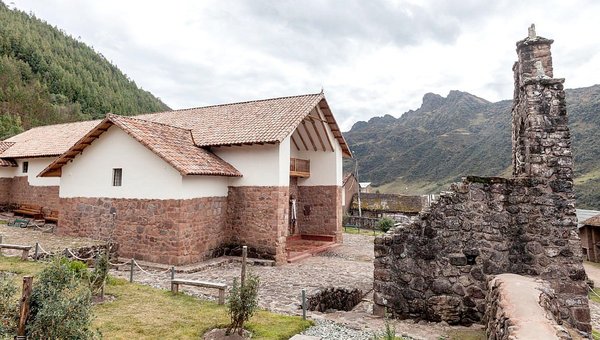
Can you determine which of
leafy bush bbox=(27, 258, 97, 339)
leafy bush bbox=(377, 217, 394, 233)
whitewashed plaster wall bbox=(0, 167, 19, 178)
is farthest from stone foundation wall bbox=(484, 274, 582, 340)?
whitewashed plaster wall bbox=(0, 167, 19, 178)

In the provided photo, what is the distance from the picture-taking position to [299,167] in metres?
19.9

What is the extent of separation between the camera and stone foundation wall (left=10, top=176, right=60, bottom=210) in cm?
2198

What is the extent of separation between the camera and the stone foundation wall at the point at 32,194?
866 inches

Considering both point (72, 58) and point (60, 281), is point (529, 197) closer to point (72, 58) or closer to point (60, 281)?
point (60, 281)

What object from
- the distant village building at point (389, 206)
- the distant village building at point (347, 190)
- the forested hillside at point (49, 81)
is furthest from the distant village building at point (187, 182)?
the forested hillside at point (49, 81)

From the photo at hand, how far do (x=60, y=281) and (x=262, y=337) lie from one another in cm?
371

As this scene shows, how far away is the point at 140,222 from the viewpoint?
13664 mm

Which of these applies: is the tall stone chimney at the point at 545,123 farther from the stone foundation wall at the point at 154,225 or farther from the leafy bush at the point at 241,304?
the stone foundation wall at the point at 154,225

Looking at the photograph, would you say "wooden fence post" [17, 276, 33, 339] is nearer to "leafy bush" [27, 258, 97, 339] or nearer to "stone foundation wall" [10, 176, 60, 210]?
"leafy bush" [27, 258, 97, 339]

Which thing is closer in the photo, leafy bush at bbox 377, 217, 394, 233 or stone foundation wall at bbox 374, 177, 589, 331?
stone foundation wall at bbox 374, 177, 589, 331

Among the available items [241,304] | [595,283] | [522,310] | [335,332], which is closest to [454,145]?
[595,283]

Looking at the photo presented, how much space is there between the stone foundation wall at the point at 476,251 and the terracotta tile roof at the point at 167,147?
810 cm

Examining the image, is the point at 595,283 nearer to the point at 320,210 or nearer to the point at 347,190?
the point at 320,210

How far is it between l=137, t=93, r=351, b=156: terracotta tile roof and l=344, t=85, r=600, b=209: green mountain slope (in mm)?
43167
